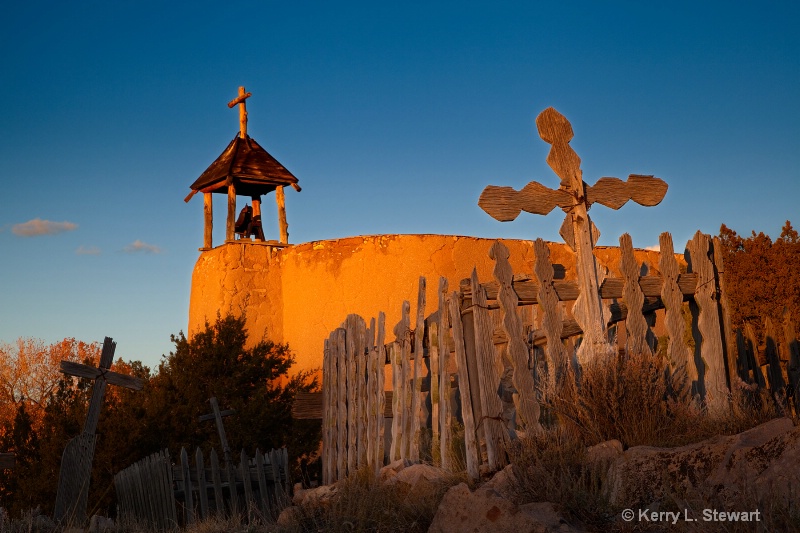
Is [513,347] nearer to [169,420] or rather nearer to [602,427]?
[602,427]

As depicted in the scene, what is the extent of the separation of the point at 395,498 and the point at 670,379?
2.21 metres

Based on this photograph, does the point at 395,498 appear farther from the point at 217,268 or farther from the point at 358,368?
the point at 217,268

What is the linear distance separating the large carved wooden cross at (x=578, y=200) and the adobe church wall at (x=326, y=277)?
37.7ft

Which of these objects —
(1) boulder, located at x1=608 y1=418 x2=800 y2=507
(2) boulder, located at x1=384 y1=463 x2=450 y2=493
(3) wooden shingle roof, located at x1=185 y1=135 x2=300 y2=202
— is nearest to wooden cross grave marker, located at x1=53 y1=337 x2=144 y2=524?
(2) boulder, located at x1=384 y1=463 x2=450 y2=493

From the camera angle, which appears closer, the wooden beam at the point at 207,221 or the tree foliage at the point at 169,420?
the tree foliage at the point at 169,420

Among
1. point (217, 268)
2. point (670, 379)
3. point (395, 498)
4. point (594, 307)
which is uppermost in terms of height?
point (217, 268)

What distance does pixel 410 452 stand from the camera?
6.72 metres

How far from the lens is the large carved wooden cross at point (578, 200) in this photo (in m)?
6.14

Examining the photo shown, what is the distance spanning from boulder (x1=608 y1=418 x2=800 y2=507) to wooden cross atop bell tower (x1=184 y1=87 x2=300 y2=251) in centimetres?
1559

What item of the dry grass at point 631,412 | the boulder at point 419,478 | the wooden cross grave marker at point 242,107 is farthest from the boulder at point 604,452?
the wooden cross grave marker at point 242,107

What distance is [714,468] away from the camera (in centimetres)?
424

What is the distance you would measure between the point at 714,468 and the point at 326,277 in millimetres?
14673

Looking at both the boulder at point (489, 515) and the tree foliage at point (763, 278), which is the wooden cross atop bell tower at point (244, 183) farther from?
the boulder at point (489, 515)

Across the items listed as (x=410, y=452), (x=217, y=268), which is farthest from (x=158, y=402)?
(x=410, y=452)
